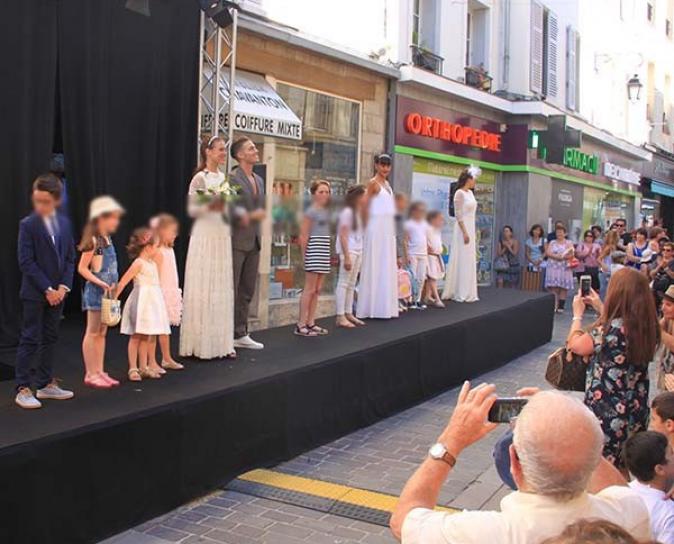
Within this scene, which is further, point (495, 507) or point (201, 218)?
point (495, 507)

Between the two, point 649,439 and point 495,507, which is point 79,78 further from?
point 495,507

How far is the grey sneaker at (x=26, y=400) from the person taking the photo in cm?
406

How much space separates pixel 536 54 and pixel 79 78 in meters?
16.6

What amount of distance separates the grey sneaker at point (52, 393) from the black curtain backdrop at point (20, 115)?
1019mm

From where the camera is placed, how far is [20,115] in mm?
3061

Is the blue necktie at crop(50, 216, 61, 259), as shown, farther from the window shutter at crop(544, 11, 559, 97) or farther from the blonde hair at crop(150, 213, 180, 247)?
the window shutter at crop(544, 11, 559, 97)

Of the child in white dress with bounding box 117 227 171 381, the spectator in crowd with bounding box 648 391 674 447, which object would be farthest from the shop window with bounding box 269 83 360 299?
the spectator in crowd with bounding box 648 391 674 447

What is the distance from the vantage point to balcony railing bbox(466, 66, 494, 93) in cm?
1474

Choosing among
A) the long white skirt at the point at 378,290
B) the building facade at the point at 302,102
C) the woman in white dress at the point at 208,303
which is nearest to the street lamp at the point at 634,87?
the building facade at the point at 302,102

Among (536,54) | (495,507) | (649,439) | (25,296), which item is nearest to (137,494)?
(25,296)

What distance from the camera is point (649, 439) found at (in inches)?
123

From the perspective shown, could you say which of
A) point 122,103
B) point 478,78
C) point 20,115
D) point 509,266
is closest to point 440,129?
point 478,78

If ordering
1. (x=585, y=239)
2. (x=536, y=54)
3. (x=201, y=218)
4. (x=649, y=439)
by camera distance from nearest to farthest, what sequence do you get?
1. (x=201, y=218)
2. (x=649, y=439)
3. (x=585, y=239)
4. (x=536, y=54)

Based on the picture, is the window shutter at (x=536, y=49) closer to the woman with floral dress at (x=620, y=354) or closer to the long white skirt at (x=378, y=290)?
the long white skirt at (x=378, y=290)
